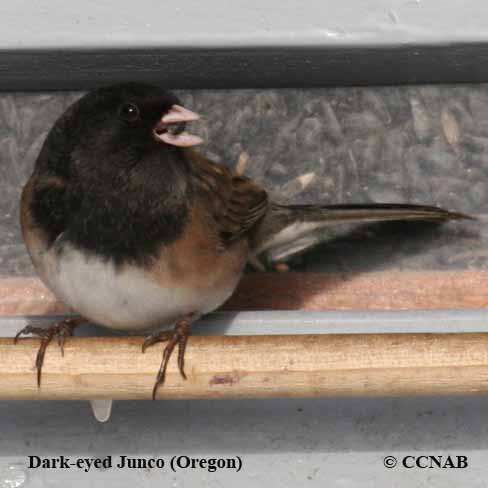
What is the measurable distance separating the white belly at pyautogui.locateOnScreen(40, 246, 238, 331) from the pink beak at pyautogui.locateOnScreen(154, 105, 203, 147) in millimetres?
241

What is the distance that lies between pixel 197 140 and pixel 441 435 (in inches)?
31.8

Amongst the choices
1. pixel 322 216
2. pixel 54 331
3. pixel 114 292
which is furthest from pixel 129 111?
pixel 322 216

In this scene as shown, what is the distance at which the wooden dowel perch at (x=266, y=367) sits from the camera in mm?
2250

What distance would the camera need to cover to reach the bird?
7.84 feet

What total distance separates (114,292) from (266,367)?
33 centimetres

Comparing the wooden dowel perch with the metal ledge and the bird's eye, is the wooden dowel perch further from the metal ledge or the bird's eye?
Result: the metal ledge

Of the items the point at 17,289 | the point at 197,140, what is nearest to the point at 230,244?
the point at 197,140

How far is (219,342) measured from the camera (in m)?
2.31

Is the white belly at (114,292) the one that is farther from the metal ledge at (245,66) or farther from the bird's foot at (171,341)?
the metal ledge at (245,66)

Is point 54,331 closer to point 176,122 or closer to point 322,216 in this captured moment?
point 176,122

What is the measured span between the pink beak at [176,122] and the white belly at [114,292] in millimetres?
241

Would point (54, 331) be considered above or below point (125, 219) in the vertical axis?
below

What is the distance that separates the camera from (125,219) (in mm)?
2398

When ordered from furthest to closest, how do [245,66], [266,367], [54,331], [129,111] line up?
1. [245,66]
2. [54,331]
3. [129,111]
4. [266,367]
